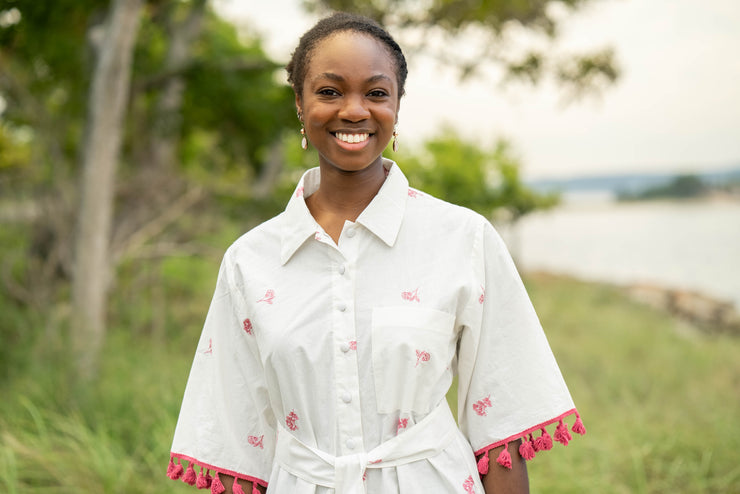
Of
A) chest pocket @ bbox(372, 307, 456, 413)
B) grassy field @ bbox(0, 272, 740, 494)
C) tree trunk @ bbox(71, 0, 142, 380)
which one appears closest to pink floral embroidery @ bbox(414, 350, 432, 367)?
chest pocket @ bbox(372, 307, 456, 413)

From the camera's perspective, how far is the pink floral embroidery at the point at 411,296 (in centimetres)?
139

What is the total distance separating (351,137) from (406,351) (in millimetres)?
464

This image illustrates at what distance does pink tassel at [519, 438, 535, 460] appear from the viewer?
1.46 metres

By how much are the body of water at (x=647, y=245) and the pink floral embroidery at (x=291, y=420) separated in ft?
50.1

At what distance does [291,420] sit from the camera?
4.88 ft

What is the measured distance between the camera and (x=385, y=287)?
1.42m

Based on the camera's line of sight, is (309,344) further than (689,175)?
No

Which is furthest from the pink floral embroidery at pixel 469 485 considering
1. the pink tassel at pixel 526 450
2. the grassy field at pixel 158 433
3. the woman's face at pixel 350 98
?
the grassy field at pixel 158 433

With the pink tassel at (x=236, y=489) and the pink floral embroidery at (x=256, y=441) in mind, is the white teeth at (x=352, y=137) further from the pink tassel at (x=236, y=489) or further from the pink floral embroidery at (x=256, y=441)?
the pink tassel at (x=236, y=489)

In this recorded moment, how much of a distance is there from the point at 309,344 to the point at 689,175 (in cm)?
2314

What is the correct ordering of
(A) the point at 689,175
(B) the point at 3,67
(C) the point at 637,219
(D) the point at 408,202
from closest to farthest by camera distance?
(D) the point at 408,202, (B) the point at 3,67, (A) the point at 689,175, (C) the point at 637,219

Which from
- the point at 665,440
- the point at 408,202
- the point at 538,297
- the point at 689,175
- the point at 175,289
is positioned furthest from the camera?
the point at 689,175

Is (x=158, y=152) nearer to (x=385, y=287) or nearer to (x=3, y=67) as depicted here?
(x=3, y=67)

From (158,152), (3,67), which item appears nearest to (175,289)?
(158,152)
